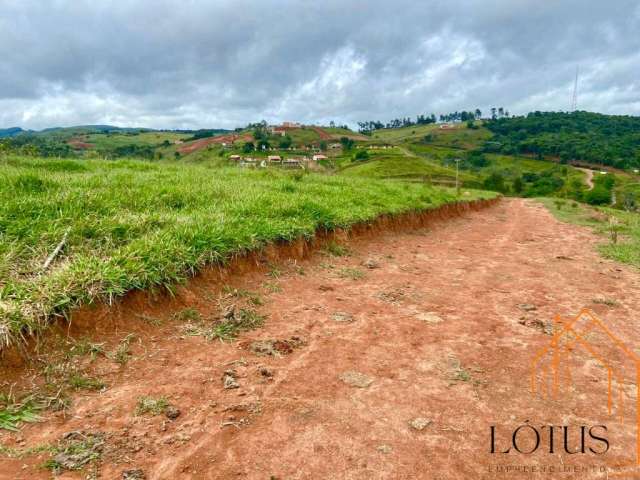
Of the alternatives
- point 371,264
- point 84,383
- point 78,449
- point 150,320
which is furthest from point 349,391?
point 371,264

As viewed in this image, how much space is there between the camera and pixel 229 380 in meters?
3.32

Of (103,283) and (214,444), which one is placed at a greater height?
(103,283)

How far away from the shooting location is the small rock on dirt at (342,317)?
476 cm

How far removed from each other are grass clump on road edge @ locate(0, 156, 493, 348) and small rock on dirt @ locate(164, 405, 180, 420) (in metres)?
1.47

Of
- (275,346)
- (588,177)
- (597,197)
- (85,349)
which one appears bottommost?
(588,177)

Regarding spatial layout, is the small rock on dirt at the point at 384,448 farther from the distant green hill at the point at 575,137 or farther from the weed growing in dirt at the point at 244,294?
the distant green hill at the point at 575,137

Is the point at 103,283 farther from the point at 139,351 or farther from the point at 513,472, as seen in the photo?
the point at 513,472

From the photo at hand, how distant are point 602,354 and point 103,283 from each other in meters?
5.36

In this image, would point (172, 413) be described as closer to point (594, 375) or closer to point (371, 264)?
point (594, 375)

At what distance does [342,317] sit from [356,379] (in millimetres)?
1409

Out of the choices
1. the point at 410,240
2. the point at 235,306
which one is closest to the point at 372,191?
the point at 410,240

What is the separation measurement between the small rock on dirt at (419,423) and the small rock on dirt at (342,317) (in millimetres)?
1890

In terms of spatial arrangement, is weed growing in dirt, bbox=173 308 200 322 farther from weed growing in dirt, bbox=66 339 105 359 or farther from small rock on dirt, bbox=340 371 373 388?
small rock on dirt, bbox=340 371 373 388

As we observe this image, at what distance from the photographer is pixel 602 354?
4102mm
